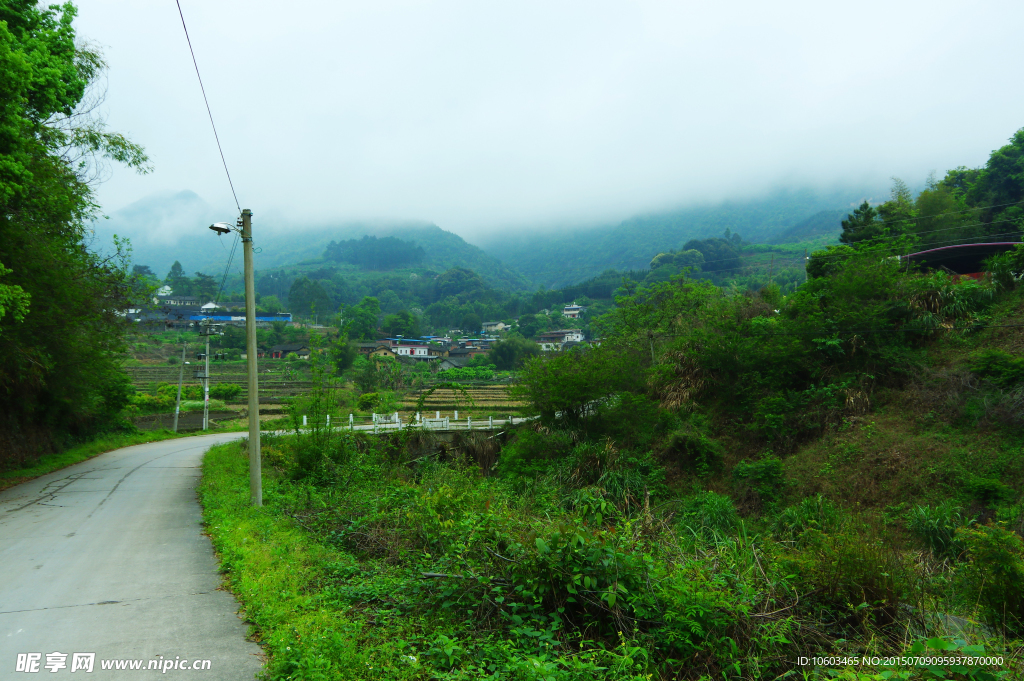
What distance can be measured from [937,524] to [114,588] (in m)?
17.3

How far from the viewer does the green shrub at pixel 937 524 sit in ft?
45.0

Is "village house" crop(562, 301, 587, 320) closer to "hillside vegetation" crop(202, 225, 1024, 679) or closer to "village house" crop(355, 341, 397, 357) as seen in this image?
"village house" crop(355, 341, 397, 357)

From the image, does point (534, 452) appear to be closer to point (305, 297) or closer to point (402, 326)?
point (402, 326)

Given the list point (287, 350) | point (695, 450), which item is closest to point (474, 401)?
point (695, 450)

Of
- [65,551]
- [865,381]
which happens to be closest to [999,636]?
[65,551]

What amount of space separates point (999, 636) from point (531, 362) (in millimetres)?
19598

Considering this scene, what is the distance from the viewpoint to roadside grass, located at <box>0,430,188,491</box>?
1638cm

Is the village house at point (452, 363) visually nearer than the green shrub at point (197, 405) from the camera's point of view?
No

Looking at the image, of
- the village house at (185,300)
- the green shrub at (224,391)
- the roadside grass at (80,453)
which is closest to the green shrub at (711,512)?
the roadside grass at (80,453)

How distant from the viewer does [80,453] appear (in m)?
21.9

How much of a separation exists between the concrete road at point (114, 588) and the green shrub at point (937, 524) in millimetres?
15212

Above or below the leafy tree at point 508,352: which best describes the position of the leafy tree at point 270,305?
above

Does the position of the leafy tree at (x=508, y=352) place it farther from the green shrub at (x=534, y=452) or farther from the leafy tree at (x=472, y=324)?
the leafy tree at (x=472, y=324)

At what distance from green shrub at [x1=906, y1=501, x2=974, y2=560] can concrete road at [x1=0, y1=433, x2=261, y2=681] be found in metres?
15.2
